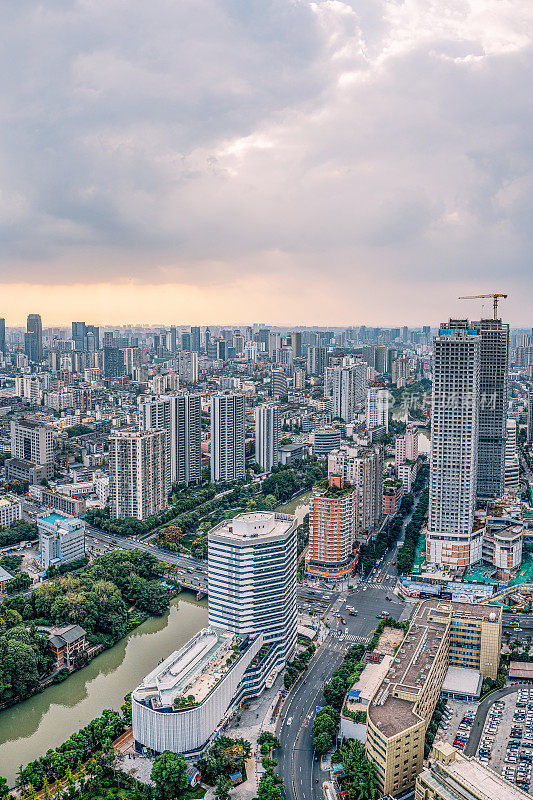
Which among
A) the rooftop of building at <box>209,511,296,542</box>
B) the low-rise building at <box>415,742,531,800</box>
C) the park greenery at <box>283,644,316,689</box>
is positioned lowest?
the park greenery at <box>283,644,316,689</box>

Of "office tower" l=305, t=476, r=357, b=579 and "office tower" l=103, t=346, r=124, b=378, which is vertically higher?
"office tower" l=103, t=346, r=124, b=378

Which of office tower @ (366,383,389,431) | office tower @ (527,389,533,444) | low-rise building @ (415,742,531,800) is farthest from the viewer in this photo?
office tower @ (366,383,389,431)

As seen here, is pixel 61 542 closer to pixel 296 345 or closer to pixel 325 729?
pixel 325 729

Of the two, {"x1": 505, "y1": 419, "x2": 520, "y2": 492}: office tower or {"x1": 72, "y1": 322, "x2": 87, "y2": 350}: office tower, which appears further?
{"x1": 72, "y1": 322, "x2": 87, "y2": 350}: office tower

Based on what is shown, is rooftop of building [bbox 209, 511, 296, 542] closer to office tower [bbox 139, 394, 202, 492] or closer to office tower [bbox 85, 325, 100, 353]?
office tower [bbox 139, 394, 202, 492]

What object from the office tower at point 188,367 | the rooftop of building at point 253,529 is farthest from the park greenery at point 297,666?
the office tower at point 188,367

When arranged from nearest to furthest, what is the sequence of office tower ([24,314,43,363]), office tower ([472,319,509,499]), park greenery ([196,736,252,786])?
park greenery ([196,736,252,786]) → office tower ([472,319,509,499]) → office tower ([24,314,43,363])

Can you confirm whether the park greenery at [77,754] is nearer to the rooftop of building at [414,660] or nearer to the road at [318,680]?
the road at [318,680]

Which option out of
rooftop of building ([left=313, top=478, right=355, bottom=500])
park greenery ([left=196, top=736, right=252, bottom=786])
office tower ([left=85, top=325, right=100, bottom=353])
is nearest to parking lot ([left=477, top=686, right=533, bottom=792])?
park greenery ([left=196, top=736, right=252, bottom=786])
